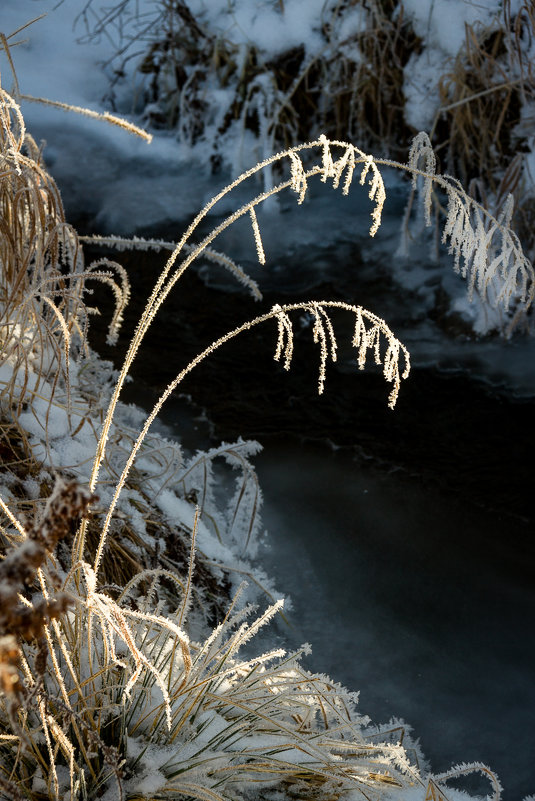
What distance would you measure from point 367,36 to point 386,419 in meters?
1.62

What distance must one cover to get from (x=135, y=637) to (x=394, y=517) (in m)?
1.28

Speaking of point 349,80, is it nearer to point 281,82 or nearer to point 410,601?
point 281,82

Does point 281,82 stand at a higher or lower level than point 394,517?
higher

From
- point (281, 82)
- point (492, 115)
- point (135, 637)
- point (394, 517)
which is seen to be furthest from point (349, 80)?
point (135, 637)

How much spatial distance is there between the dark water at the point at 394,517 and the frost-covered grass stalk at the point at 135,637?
23cm

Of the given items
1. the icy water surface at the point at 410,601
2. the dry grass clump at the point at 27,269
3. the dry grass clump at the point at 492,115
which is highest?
the dry grass clump at the point at 492,115

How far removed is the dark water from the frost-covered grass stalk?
9.2 inches

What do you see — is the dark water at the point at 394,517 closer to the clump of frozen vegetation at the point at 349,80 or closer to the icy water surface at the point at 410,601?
the icy water surface at the point at 410,601

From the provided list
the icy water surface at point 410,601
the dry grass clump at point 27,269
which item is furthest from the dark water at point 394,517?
the dry grass clump at point 27,269

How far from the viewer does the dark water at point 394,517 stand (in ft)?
6.26

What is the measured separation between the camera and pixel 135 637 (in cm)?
131

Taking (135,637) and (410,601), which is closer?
(135,637)

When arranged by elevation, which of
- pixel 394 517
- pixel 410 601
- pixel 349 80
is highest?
pixel 349 80

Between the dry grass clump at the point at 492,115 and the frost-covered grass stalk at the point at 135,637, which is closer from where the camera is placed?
the frost-covered grass stalk at the point at 135,637
